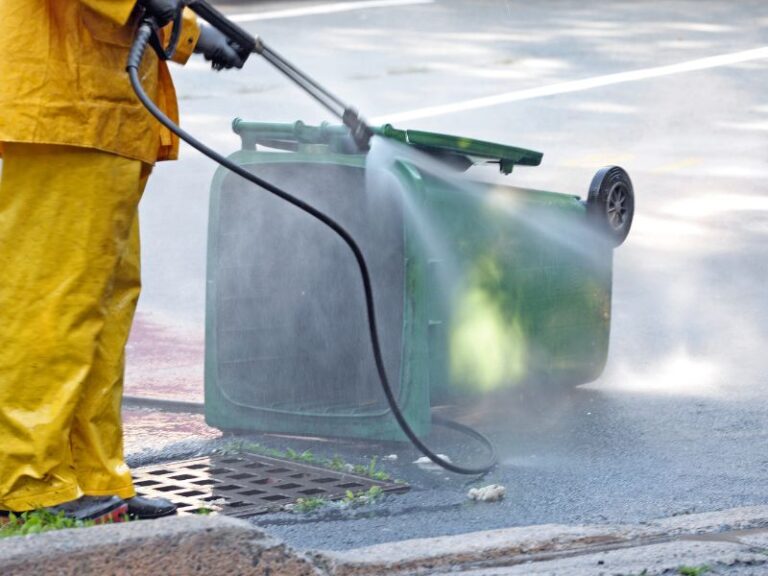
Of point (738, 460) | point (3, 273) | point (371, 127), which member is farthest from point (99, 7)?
point (738, 460)

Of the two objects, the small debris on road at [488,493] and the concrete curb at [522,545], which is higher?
the small debris on road at [488,493]

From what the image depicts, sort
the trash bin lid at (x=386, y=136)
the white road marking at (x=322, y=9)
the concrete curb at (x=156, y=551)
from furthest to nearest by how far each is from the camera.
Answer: the white road marking at (x=322, y=9) → the trash bin lid at (x=386, y=136) → the concrete curb at (x=156, y=551)

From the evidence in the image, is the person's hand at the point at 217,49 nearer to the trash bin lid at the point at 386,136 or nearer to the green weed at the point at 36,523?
the trash bin lid at the point at 386,136

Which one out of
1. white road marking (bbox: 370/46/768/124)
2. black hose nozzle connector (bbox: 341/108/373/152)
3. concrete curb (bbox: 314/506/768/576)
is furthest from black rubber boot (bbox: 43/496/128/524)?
white road marking (bbox: 370/46/768/124)

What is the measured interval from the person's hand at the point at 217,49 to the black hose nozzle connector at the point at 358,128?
21.3 inches

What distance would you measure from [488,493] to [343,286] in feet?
A: 3.41

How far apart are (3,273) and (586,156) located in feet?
25.9

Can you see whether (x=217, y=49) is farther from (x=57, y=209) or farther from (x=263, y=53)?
(x=57, y=209)

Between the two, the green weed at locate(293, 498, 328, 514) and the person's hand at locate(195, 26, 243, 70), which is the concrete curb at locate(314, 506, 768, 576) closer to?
the green weed at locate(293, 498, 328, 514)

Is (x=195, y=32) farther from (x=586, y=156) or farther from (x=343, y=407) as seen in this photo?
(x=586, y=156)

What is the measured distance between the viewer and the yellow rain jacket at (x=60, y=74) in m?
3.52

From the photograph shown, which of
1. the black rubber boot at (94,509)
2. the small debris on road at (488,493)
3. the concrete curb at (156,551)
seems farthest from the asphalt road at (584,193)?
the concrete curb at (156,551)

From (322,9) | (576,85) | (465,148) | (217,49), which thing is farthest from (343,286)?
(322,9)

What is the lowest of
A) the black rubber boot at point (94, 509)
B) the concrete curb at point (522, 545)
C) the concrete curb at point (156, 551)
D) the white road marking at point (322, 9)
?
the concrete curb at point (522, 545)
